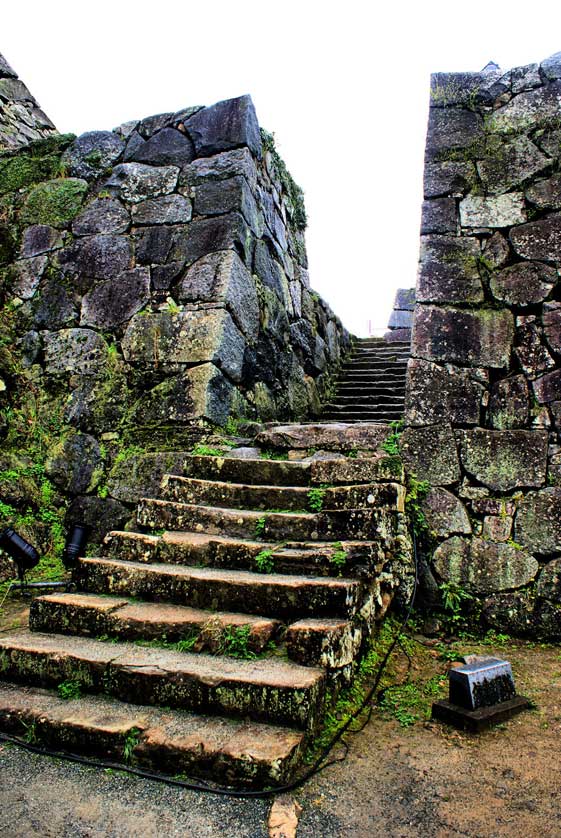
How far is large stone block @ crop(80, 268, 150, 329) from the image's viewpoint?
461cm

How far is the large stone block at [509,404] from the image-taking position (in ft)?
11.0

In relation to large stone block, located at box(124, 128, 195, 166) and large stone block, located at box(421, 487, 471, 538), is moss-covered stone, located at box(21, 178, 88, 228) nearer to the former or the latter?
large stone block, located at box(124, 128, 195, 166)

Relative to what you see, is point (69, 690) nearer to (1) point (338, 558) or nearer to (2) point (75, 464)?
(1) point (338, 558)

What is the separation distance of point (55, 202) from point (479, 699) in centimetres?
515

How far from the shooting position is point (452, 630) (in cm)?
317

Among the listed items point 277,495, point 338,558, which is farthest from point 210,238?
point 338,558

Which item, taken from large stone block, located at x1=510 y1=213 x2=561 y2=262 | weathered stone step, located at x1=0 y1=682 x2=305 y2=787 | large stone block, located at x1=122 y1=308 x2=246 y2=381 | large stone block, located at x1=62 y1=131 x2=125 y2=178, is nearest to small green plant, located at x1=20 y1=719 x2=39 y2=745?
weathered stone step, located at x1=0 y1=682 x2=305 y2=787

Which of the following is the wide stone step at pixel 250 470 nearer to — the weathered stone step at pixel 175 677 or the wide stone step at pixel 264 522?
the wide stone step at pixel 264 522

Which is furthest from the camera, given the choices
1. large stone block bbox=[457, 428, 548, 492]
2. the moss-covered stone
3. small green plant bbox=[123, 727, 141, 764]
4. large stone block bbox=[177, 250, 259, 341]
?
the moss-covered stone

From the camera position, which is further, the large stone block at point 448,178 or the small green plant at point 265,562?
the large stone block at point 448,178

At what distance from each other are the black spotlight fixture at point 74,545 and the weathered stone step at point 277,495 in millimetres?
1014

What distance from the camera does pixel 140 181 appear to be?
4.96m

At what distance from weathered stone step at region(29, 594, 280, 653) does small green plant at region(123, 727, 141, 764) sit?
0.44 m

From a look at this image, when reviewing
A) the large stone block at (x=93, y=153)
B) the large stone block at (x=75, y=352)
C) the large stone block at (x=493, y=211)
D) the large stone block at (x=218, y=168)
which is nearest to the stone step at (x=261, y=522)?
the large stone block at (x=75, y=352)
